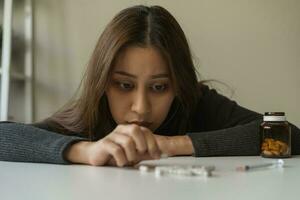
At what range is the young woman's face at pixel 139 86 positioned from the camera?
912mm

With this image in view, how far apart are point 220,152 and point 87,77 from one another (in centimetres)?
38

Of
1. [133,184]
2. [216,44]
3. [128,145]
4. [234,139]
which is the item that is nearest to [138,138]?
[128,145]

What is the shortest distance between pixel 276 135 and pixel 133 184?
0.43m

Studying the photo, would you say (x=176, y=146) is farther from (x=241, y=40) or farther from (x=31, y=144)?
(x=241, y=40)

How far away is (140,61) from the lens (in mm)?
914

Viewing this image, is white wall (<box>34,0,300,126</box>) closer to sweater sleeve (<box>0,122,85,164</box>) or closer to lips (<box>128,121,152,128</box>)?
lips (<box>128,121,152,128</box>)

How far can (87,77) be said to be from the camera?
100 centimetres

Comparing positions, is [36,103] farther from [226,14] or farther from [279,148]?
[279,148]

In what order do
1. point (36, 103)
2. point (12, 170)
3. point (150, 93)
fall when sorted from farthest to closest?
1. point (36, 103)
2. point (150, 93)
3. point (12, 170)

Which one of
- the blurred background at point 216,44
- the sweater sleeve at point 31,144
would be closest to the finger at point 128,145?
the sweater sleeve at point 31,144

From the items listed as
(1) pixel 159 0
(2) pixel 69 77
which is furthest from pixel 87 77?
(1) pixel 159 0

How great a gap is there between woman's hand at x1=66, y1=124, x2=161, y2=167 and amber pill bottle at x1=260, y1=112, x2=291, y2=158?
28 centimetres

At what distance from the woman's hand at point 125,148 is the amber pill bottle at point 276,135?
0.92 ft

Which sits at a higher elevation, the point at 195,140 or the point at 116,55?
the point at 116,55
